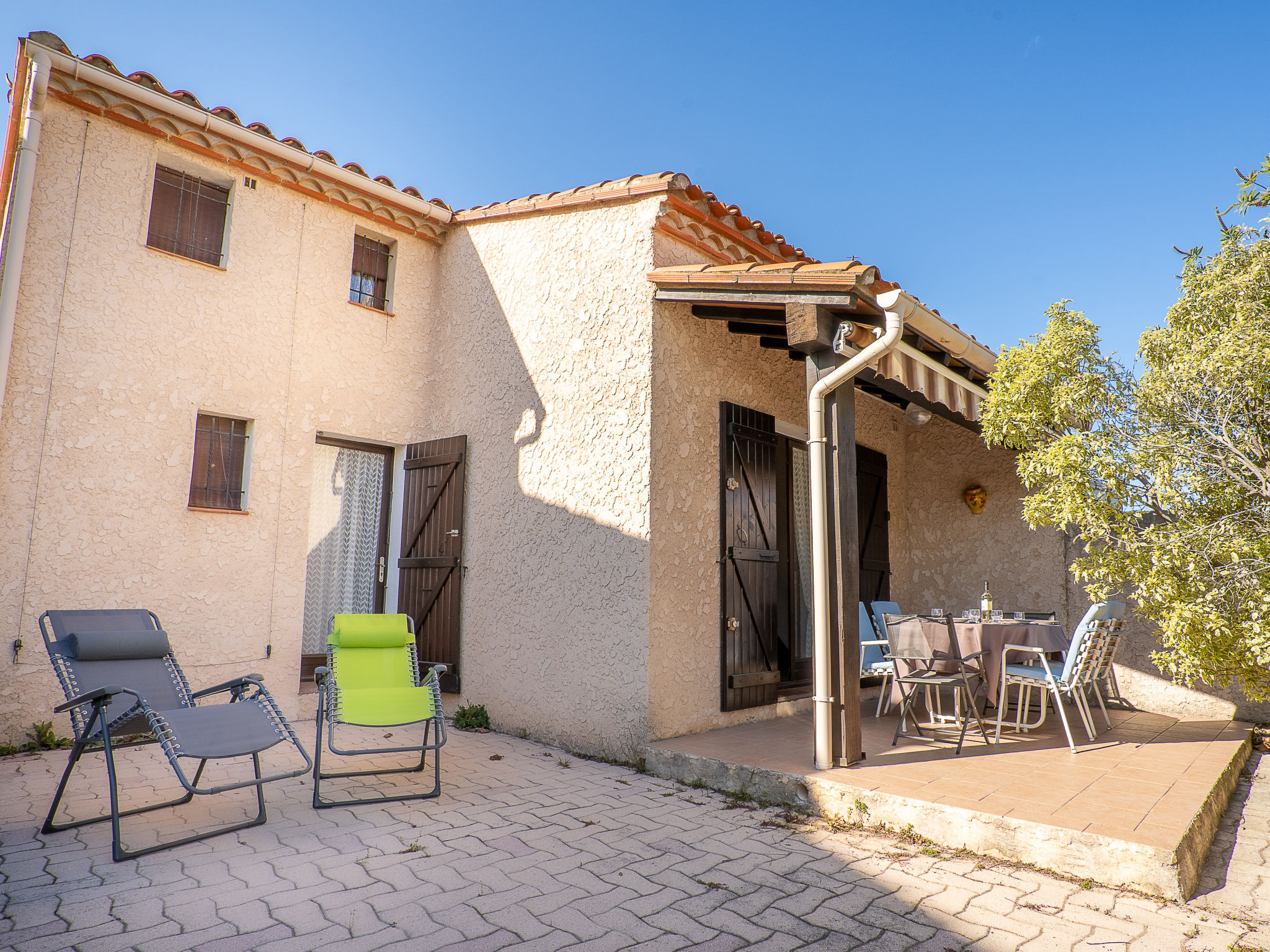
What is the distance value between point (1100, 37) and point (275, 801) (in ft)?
32.6

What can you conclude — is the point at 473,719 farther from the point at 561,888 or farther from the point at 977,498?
the point at 977,498

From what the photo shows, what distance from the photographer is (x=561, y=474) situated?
18.9 ft

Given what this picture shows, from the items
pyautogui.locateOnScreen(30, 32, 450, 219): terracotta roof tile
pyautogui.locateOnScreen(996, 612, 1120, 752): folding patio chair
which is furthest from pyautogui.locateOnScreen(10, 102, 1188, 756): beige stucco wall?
pyautogui.locateOnScreen(996, 612, 1120, 752): folding patio chair

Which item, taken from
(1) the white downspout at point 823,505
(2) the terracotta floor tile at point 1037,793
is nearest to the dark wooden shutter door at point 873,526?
A: (1) the white downspout at point 823,505

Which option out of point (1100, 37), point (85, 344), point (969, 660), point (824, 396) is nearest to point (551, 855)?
point (824, 396)

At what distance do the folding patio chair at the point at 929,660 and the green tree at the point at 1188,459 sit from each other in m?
1.05

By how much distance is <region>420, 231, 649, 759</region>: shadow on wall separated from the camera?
521 centimetres

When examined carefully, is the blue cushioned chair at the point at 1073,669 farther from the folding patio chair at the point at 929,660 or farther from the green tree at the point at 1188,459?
the green tree at the point at 1188,459

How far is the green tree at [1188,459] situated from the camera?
397cm

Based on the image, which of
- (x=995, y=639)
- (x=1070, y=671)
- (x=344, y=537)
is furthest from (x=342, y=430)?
(x=1070, y=671)

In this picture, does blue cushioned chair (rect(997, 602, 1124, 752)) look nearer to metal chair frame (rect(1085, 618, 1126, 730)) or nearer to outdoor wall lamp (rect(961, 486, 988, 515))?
metal chair frame (rect(1085, 618, 1126, 730))

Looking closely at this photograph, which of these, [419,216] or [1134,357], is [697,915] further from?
[419,216]

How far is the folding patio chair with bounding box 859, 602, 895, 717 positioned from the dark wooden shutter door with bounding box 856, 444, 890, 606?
79cm

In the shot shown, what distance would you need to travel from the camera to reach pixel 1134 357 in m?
4.70
